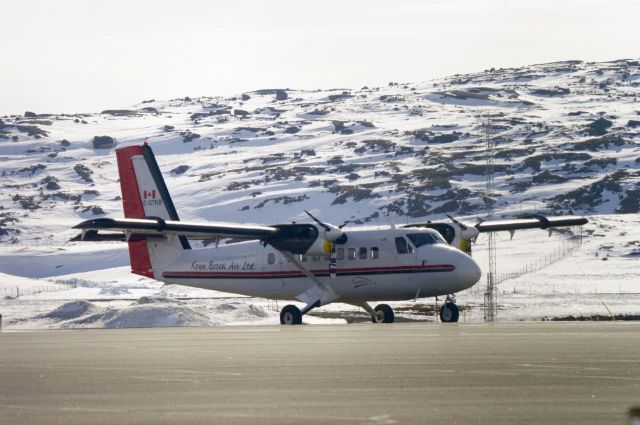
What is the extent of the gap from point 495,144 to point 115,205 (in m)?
60.0

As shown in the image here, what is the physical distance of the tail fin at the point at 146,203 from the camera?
1737 inches

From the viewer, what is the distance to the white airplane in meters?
A: 37.9

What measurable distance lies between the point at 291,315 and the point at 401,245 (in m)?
4.68

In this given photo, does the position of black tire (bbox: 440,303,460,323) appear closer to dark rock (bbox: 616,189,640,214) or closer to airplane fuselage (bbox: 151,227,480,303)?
airplane fuselage (bbox: 151,227,480,303)

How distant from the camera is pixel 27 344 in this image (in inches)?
939

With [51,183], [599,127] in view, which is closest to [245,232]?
Answer: [51,183]

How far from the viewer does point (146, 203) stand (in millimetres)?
45344

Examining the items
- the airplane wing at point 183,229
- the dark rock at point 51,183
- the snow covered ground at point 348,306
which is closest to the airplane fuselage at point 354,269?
the snow covered ground at point 348,306

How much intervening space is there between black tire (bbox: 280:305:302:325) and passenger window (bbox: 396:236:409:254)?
13.8ft

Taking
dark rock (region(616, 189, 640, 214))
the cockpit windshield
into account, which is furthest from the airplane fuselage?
dark rock (region(616, 189, 640, 214))

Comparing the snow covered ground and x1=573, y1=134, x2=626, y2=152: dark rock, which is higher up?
the snow covered ground

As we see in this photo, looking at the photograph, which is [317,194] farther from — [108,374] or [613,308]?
[108,374]

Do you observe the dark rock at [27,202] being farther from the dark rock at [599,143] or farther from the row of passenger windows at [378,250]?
the row of passenger windows at [378,250]

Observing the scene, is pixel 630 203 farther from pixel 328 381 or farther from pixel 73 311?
pixel 328 381
